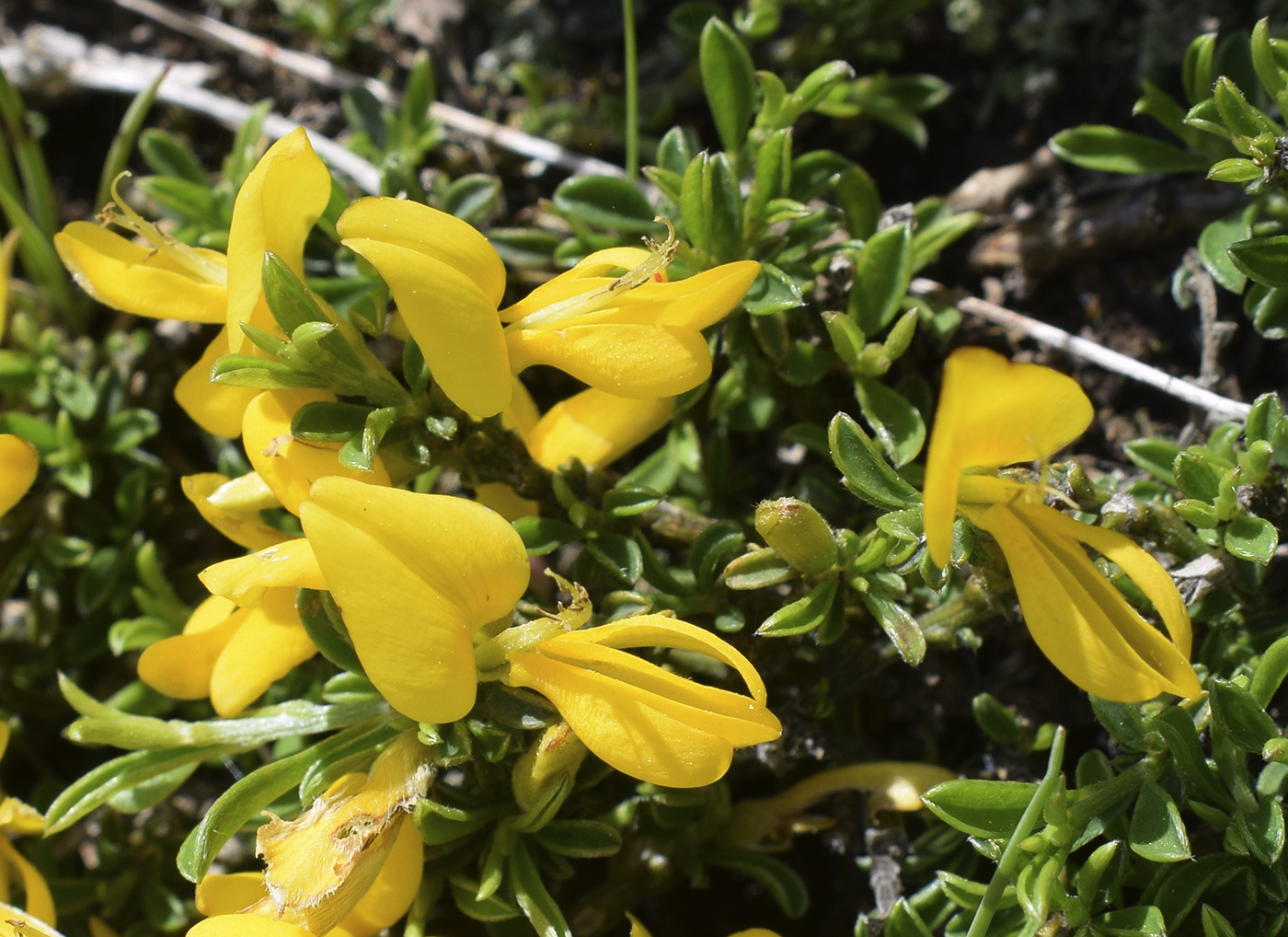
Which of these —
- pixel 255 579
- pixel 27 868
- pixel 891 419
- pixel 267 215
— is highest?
pixel 267 215

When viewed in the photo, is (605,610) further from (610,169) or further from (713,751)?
(610,169)

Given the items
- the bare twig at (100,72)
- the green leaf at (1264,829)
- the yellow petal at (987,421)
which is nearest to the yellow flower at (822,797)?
the green leaf at (1264,829)

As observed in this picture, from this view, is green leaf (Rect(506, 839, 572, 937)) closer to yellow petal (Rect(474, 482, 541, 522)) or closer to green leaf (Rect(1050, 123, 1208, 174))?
yellow petal (Rect(474, 482, 541, 522))

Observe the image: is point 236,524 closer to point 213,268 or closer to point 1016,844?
point 213,268

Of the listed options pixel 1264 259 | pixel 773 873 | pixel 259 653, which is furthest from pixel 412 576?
pixel 1264 259

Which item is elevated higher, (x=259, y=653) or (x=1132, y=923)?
(x=259, y=653)

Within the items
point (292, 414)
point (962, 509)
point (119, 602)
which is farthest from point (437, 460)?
point (119, 602)
